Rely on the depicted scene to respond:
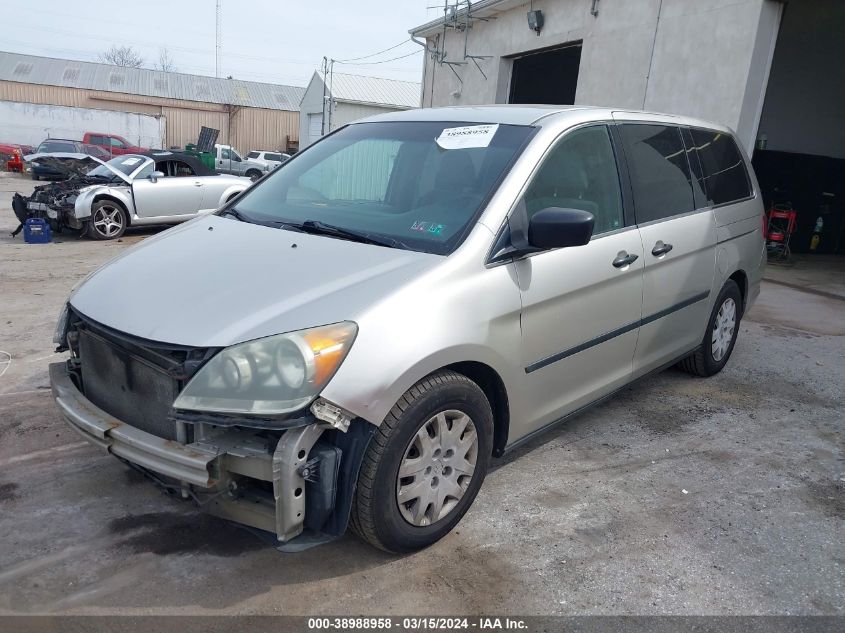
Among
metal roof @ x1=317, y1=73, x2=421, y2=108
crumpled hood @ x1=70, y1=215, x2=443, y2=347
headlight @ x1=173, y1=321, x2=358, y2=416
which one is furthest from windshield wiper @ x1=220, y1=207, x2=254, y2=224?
metal roof @ x1=317, y1=73, x2=421, y2=108

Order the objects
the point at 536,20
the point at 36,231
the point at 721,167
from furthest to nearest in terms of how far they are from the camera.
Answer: the point at 536,20
the point at 36,231
the point at 721,167

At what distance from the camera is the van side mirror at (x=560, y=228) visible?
9.29 ft

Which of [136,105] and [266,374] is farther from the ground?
[136,105]

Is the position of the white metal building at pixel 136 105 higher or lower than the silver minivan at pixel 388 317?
higher

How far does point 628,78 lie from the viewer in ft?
35.3

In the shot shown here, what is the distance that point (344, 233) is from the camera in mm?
3061

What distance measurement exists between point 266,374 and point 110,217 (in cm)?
1018

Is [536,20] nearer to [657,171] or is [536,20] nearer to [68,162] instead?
[657,171]

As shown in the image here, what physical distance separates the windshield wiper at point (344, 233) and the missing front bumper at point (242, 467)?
98 cm

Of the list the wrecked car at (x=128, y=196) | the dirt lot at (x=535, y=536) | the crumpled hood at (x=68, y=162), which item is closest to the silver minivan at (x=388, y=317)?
the dirt lot at (x=535, y=536)

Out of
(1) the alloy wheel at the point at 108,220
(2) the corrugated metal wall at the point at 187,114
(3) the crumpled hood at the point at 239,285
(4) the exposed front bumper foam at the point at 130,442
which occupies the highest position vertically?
(2) the corrugated metal wall at the point at 187,114

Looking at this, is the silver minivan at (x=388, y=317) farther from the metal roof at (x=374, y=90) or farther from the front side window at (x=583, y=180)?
the metal roof at (x=374, y=90)

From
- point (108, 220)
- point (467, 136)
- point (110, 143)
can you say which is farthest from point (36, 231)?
point (110, 143)

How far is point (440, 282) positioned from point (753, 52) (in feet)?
27.0
